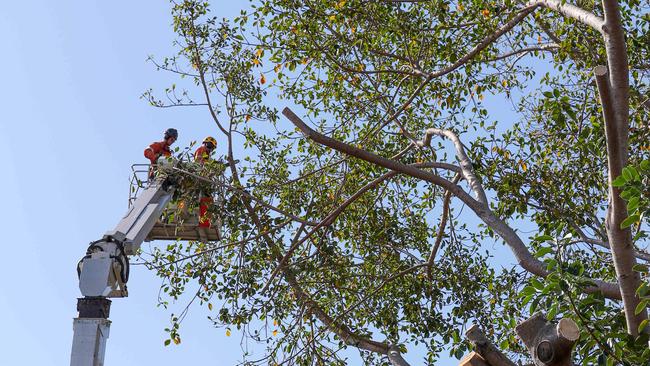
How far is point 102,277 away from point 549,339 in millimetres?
5908

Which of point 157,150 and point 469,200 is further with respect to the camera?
point 157,150

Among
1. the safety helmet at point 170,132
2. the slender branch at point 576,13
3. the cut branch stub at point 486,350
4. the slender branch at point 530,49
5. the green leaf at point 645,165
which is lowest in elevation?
the cut branch stub at point 486,350

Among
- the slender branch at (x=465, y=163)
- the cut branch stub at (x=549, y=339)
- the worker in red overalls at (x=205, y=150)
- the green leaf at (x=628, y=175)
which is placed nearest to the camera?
the cut branch stub at (x=549, y=339)

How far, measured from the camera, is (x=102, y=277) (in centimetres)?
1073

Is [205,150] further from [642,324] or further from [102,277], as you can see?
[642,324]

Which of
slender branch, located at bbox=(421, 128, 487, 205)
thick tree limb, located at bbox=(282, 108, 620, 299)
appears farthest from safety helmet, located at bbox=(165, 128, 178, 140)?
thick tree limb, located at bbox=(282, 108, 620, 299)

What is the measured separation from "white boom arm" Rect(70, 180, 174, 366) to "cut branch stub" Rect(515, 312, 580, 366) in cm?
524

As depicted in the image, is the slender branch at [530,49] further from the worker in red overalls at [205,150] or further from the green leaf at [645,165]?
the green leaf at [645,165]

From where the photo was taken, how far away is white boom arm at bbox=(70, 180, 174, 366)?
10.2m

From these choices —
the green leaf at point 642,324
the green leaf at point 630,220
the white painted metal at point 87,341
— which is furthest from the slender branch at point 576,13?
the white painted metal at point 87,341

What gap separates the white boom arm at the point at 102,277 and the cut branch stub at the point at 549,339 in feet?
17.2

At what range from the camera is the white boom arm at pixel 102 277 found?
10172mm

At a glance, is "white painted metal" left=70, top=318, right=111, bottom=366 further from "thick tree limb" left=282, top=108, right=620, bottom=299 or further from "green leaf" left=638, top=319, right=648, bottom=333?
"green leaf" left=638, top=319, right=648, bottom=333

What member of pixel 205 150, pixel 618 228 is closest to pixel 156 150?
pixel 205 150
